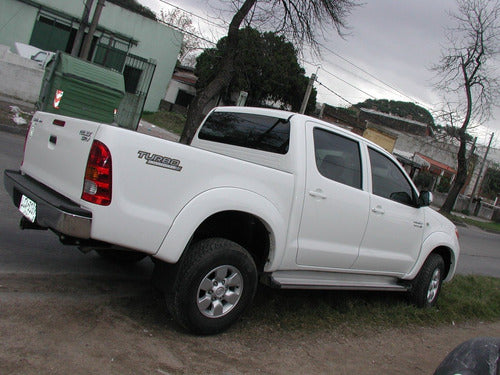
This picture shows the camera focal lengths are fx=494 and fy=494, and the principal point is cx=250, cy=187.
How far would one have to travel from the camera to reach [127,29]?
26.5 metres

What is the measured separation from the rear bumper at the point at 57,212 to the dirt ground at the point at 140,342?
74cm

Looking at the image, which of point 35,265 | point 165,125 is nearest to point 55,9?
point 165,125

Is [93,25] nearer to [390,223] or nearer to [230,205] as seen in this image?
[390,223]

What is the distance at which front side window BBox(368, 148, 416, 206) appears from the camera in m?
5.12

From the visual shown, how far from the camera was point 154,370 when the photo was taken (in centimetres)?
326

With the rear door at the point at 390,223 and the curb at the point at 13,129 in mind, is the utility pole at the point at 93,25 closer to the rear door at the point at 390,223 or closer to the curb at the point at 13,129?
the curb at the point at 13,129

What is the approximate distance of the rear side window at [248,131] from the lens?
14.8 ft

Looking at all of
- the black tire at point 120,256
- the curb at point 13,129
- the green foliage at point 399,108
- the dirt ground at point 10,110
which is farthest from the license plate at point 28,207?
Answer: the green foliage at point 399,108

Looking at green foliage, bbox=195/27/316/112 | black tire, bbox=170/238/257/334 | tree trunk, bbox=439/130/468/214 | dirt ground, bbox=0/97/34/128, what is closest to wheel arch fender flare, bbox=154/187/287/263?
black tire, bbox=170/238/257/334

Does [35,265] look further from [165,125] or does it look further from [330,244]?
[165,125]

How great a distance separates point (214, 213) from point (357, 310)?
8.13 ft

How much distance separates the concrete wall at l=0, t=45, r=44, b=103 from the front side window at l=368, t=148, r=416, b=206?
1467 centimetres

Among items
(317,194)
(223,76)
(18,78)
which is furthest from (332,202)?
(18,78)

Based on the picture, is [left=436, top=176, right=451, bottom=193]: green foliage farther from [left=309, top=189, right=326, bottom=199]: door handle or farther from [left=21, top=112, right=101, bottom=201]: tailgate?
[left=21, top=112, right=101, bottom=201]: tailgate
